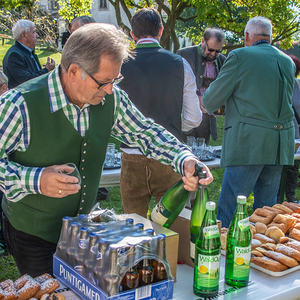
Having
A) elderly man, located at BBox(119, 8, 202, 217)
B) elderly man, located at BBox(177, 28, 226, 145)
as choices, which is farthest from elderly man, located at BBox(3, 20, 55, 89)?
elderly man, located at BBox(119, 8, 202, 217)

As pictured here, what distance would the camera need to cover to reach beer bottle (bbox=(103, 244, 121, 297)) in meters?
1.09

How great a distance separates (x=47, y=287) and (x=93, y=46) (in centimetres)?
93

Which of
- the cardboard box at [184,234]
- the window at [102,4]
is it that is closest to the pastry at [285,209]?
the cardboard box at [184,234]

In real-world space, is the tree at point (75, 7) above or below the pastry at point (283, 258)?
above

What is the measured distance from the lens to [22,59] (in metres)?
4.82

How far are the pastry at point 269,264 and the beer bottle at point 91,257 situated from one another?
0.81 metres

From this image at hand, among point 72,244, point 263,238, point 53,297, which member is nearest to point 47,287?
point 53,297

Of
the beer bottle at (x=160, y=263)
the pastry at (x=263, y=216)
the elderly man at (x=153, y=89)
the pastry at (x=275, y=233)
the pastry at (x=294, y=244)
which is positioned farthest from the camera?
the elderly man at (x=153, y=89)

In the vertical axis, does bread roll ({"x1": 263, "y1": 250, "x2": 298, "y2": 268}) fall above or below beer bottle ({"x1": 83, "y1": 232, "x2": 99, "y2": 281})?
below

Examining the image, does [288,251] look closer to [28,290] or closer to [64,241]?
[64,241]

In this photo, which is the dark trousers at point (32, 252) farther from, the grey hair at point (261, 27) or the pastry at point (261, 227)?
the grey hair at point (261, 27)

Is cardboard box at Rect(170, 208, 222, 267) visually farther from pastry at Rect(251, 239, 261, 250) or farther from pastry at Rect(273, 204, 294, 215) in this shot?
pastry at Rect(273, 204, 294, 215)

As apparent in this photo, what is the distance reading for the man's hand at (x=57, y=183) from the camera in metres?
1.29

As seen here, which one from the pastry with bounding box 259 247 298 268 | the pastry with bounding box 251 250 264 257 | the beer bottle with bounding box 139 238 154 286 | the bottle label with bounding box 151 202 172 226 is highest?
the beer bottle with bounding box 139 238 154 286
